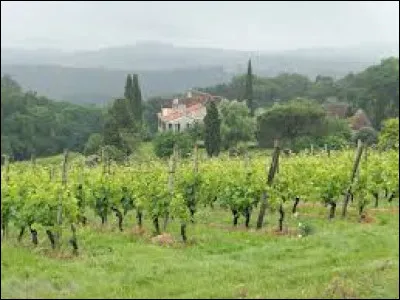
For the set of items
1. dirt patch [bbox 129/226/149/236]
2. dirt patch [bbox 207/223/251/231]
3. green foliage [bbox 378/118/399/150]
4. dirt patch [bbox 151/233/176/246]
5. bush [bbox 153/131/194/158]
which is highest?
dirt patch [bbox 151/233/176/246]

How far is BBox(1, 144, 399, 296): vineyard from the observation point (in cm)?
1441

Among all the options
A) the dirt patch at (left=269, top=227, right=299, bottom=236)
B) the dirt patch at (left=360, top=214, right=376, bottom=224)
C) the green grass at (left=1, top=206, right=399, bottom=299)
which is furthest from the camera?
the dirt patch at (left=360, top=214, right=376, bottom=224)

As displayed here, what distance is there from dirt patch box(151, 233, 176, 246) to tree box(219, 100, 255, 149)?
158 feet

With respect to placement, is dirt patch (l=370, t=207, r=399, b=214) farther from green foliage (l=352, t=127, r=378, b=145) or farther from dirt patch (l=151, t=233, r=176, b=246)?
green foliage (l=352, t=127, r=378, b=145)

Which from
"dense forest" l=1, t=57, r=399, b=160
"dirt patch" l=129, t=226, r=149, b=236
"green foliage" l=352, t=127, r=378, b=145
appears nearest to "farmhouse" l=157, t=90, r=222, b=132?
"dense forest" l=1, t=57, r=399, b=160

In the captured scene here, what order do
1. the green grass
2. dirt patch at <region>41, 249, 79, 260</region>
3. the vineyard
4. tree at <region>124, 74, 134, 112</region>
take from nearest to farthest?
the green grass
dirt patch at <region>41, 249, 79, 260</region>
the vineyard
tree at <region>124, 74, 134, 112</region>

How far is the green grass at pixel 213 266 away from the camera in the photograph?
1056 centimetres

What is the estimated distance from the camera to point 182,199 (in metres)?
16.3

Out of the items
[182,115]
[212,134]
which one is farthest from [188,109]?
[212,134]

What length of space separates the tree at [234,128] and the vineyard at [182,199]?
1575 inches

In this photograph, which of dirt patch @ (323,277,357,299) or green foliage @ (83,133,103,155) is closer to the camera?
dirt patch @ (323,277,357,299)

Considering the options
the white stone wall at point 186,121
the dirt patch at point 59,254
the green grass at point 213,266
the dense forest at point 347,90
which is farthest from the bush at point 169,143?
the dirt patch at point 59,254

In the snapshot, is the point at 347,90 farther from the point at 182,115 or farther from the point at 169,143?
the point at 169,143

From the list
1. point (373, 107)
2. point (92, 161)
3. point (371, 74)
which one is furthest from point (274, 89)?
point (92, 161)
